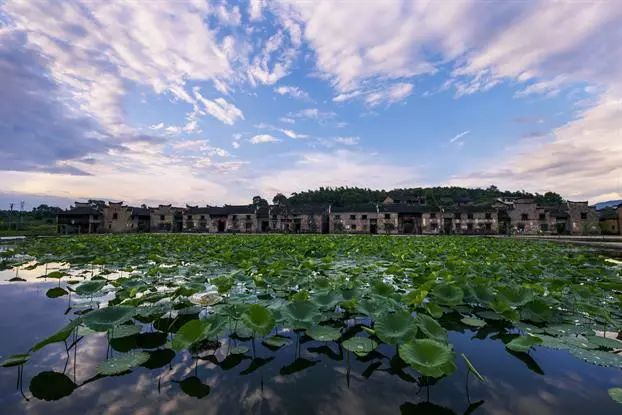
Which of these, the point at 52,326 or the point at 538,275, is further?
the point at 538,275

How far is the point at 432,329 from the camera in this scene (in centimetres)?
289

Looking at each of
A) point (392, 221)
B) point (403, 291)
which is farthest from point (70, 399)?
point (392, 221)

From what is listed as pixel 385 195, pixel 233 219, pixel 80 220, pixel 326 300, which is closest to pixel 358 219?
pixel 233 219

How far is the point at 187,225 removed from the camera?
178ft

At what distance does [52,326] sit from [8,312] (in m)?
1.42

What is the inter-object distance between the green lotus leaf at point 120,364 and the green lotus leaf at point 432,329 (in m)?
2.53

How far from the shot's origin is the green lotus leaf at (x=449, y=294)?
4.02m

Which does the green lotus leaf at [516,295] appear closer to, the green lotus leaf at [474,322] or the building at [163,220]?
the green lotus leaf at [474,322]

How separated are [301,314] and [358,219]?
1826 inches

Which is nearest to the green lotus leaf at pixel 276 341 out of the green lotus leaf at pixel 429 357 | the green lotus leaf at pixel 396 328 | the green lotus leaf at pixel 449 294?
the green lotus leaf at pixel 396 328

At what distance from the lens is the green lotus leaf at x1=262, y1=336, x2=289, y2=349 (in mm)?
3366

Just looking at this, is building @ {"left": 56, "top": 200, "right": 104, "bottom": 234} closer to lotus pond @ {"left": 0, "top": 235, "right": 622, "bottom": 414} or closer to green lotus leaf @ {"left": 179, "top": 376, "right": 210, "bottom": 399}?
lotus pond @ {"left": 0, "top": 235, "right": 622, "bottom": 414}

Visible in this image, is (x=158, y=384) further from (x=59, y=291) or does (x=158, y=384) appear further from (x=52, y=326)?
(x=59, y=291)

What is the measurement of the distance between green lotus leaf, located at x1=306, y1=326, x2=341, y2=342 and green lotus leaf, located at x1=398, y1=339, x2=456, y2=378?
3.17 ft
